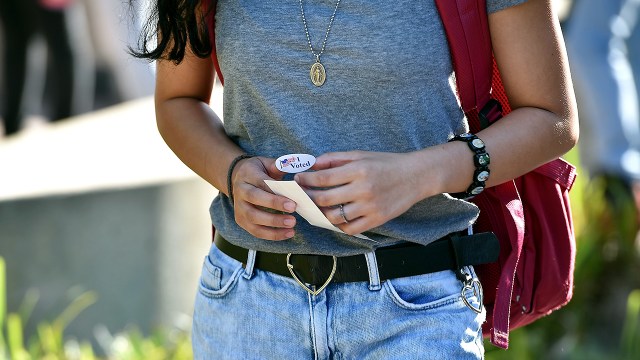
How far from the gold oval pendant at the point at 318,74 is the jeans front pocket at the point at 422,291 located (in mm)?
379

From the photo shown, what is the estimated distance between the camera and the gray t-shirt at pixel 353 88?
188 centimetres

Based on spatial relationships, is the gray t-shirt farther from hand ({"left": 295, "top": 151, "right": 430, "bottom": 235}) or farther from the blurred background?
the blurred background

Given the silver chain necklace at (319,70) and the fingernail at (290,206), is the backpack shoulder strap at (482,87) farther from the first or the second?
the fingernail at (290,206)

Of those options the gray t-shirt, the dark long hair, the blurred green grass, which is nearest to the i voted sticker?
the gray t-shirt

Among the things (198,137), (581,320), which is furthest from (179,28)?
(581,320)

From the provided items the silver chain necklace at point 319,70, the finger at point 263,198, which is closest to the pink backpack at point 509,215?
the silver chain necklace at point 319,70

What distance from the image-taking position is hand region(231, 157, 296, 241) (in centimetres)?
178

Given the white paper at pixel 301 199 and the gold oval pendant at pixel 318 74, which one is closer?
the white paper at pixel 301 199

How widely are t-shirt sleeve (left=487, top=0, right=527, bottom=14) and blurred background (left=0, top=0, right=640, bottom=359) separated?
1.96 m

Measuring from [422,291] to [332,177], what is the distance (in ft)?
1.12

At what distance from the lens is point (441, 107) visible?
1.93 metres

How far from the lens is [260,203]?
1797mm

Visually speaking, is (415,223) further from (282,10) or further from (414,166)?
(282,10)

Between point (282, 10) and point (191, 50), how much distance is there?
0.26 metres
